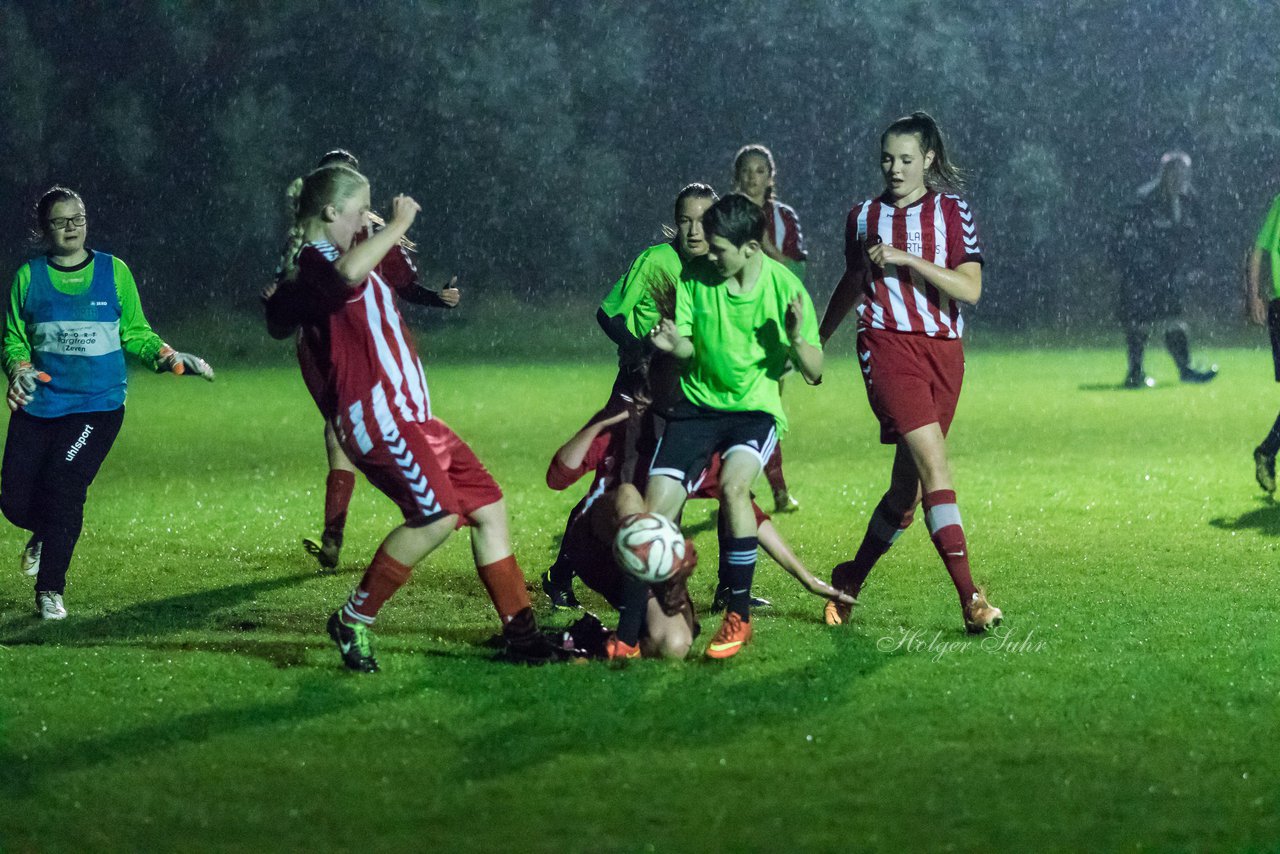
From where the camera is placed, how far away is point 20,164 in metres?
29.6

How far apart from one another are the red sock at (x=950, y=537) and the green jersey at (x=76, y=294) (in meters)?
3.06

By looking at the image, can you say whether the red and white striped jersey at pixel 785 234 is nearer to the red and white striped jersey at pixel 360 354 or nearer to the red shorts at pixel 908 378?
the red shorts at pixel 908 378

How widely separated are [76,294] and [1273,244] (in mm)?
6046

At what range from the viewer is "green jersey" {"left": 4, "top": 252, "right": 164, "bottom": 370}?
6.82 m

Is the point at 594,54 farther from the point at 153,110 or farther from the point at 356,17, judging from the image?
the point at 153,110

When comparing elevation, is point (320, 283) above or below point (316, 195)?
below

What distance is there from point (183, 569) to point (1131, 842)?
16.8ft

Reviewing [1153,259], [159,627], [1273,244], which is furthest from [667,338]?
[1153,259]

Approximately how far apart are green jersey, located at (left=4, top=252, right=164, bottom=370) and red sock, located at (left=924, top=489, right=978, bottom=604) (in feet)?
10.0

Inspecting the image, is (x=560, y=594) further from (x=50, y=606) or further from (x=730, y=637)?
(x=50, y=606)

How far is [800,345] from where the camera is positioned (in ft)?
18.5

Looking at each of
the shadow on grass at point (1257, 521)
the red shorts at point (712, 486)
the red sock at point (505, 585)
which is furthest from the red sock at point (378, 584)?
the shadow on grass at point (1257, 521)

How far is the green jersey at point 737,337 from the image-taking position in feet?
19.0

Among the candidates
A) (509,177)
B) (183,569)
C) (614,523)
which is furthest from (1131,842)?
(509,177)
